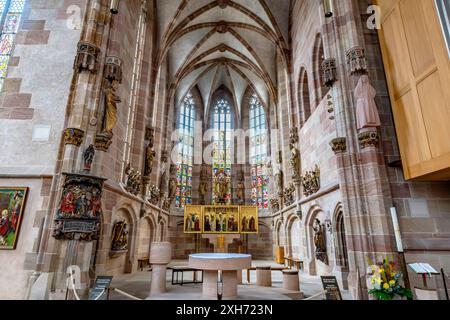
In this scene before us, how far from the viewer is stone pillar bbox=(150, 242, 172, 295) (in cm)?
661

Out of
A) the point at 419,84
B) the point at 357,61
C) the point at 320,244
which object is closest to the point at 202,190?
the point at 320,244

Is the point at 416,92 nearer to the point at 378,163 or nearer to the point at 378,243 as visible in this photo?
the point at 378,163

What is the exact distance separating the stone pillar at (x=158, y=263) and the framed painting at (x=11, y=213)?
12.4ft

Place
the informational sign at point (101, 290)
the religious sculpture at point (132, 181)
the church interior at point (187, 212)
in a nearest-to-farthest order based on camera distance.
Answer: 1. the informational sign at point (101, 290)
2. the church interior at point (187, 212)
3. the religious sculpture at point (132, 181)

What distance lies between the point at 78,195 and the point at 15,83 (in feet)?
15.1

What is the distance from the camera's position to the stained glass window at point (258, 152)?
2122 centimetres

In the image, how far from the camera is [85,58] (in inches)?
307

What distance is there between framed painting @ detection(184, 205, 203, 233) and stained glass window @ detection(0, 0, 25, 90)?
30.7 feet

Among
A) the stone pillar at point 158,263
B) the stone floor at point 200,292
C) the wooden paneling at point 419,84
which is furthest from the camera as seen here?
the stone pillar at point 158,263

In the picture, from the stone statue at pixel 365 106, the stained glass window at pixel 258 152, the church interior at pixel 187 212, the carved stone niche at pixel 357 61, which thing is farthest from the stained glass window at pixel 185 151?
the stone statue at pixel 365 106

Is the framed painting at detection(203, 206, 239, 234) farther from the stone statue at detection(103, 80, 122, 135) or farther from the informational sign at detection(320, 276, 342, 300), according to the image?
the informational sign at detection(320, 276, 342, 300)

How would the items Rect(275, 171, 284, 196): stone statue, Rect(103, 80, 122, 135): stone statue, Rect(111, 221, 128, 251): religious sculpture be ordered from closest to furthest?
Rect(103, 80, 122, 135): stone statue < Rect(111, 221, 128, 251): religious sculpture < Rect(275, 171, 284, 196): stone statue

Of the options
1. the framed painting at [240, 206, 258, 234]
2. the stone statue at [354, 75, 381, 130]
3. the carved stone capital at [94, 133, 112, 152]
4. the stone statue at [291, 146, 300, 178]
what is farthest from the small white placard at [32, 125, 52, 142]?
the stone statue at [291, 146, 300, 178]

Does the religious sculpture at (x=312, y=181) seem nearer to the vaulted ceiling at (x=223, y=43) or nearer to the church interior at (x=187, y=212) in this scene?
the church interior at (x=187, y=212)
